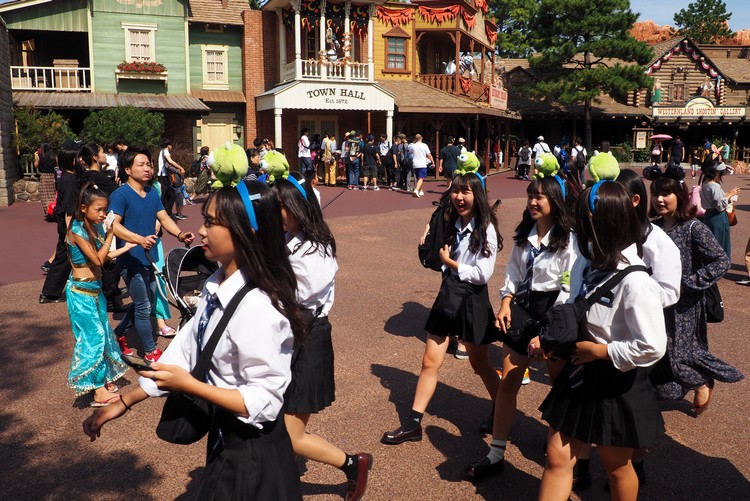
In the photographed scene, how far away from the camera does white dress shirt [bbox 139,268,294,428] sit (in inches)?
87.7

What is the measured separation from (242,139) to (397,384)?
21888 mm

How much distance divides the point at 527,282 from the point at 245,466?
2.34 m

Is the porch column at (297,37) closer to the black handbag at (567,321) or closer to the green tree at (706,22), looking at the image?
the black handbag at (567,321)

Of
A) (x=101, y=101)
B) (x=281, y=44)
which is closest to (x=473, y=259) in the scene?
(x=101, y=101)

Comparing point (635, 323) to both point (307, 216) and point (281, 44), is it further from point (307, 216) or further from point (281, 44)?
point (281, 44)

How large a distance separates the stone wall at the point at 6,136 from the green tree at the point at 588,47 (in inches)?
870

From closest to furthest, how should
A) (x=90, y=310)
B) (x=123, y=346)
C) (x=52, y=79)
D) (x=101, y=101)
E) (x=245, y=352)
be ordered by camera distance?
(x=245, y=352)
(x=90, y=310)
(x=123, y=346)
(x=101, y=101)
(x=52, y=79)

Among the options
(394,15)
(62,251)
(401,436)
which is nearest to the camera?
(401,436)

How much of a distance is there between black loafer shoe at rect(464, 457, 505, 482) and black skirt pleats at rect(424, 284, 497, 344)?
0.79 metres

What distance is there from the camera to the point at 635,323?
2.76m

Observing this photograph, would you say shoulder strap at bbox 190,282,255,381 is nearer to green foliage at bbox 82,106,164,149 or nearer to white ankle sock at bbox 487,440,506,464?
white ankle sock at bbox 487,440,506,464

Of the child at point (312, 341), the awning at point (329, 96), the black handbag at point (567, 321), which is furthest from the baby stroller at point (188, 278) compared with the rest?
the awning at point (329, 96)

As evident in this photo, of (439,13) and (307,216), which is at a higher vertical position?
(439,13)

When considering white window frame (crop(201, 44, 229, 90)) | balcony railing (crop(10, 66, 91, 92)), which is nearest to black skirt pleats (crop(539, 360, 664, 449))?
balcony railing (crop(10, 66, 91, 92))
